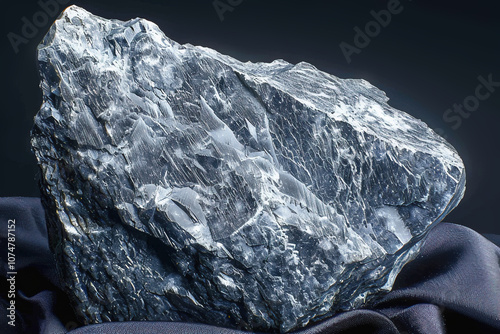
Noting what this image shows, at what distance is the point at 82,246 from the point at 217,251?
36 cm

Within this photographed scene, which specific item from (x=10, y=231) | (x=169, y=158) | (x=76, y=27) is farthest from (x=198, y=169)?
(x=10, y=231)

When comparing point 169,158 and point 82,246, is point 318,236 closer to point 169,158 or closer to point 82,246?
point 169,158

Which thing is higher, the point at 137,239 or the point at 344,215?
the point at 344,215

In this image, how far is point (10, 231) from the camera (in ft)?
5.51

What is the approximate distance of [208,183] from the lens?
1.23 metres

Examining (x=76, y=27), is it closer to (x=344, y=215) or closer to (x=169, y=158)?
(x=169, y=158)

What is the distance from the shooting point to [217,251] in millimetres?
1199

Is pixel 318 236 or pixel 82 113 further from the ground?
pixel 82 113

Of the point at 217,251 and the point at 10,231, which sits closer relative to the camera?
the point at 217,251

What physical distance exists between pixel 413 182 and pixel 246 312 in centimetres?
54

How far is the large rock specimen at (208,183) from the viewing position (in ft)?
3.98

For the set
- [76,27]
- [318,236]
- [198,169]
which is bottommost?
[318,236]

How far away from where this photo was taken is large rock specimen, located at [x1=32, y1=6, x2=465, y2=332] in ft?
3.98

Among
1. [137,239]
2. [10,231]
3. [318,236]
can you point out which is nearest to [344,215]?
[318,236]
